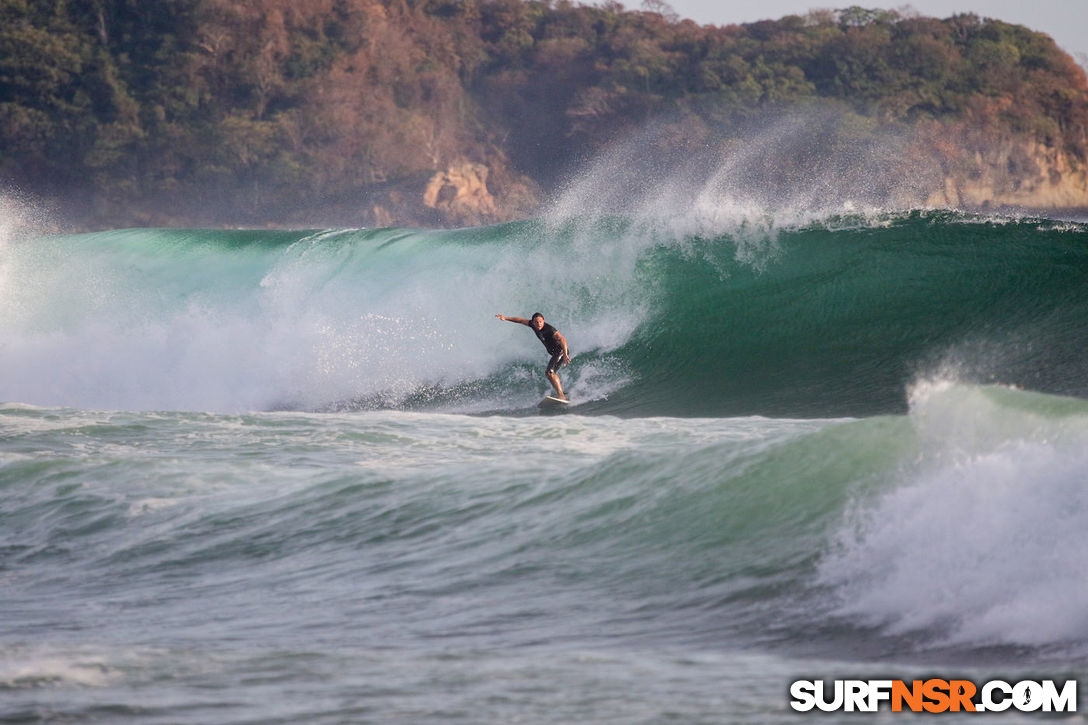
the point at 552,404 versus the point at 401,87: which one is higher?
the point at 401,87

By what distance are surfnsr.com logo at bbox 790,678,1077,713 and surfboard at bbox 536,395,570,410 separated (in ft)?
32.2

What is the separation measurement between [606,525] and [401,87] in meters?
67.9

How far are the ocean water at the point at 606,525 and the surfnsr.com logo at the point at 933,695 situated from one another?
104mm

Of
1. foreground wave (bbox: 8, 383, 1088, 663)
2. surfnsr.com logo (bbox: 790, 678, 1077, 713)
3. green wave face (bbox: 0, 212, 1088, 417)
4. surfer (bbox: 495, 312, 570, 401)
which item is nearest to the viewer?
surfnsr.com logo (bbox: 790, 678, 1077, 713)

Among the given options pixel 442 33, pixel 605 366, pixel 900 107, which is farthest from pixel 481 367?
pixel 442 33

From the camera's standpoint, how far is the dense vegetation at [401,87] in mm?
62344

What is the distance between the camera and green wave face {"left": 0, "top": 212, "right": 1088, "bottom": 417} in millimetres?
14406

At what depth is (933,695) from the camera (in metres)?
3.95

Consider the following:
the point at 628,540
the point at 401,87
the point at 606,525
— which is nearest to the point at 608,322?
the point at 606,525

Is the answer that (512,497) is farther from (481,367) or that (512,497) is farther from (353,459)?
(481,367)

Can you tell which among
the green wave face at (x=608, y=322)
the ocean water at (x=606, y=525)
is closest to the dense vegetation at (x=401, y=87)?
the green wave face at (x=608, y=322)

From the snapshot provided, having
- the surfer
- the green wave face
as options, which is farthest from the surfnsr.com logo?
the surfer

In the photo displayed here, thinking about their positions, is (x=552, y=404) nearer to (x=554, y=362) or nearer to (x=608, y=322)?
(x=554, y=362)

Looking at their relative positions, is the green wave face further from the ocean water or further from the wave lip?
the wave lip
